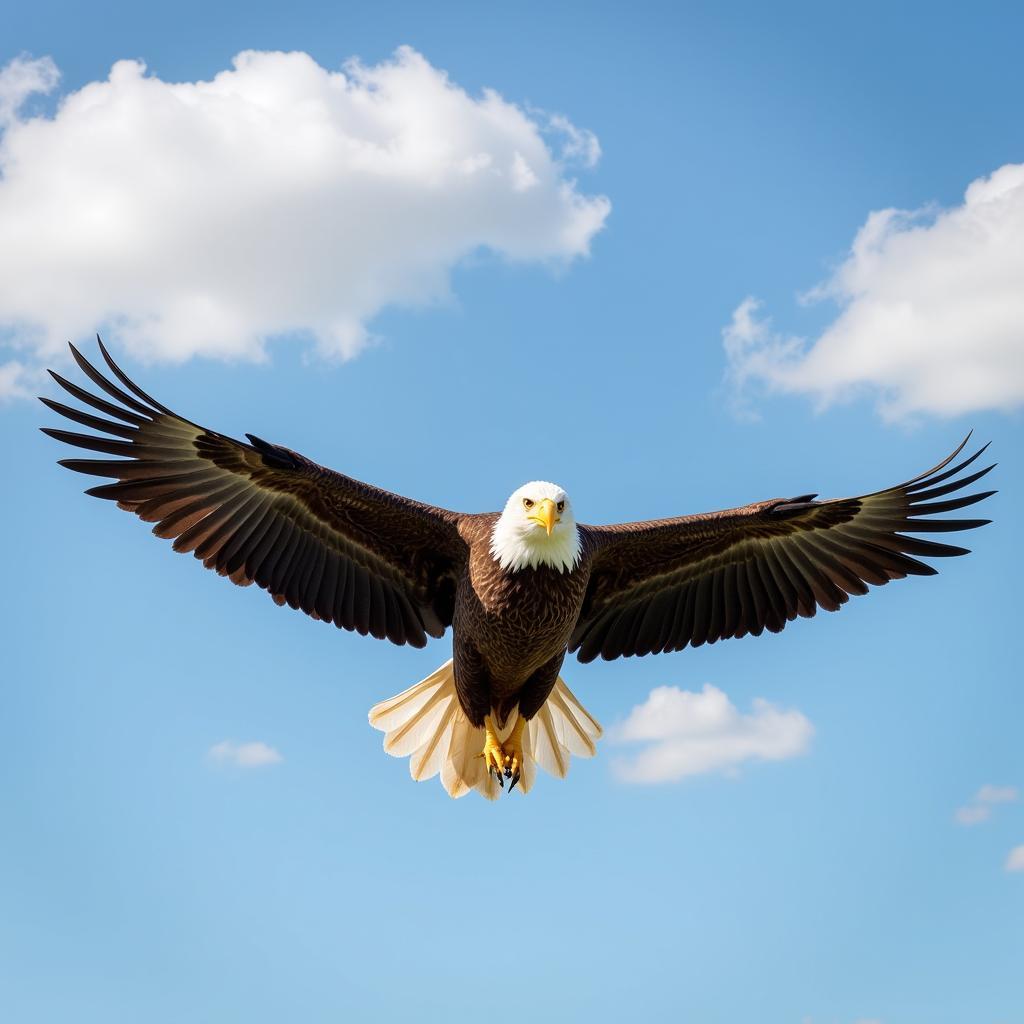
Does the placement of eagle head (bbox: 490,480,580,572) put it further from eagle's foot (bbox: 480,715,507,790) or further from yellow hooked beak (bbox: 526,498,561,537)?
eagle's foot (bbox: 480,715,507,790)

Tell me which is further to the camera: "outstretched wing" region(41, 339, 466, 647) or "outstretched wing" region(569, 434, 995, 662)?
"outstretched wing" region(569, 434, 995, 662)

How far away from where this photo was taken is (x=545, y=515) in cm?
693

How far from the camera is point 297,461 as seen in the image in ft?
24.4

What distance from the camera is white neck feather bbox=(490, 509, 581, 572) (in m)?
7.09

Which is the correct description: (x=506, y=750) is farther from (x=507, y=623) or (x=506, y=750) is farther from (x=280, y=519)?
(x=280, y=519)

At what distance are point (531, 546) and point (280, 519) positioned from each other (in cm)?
148

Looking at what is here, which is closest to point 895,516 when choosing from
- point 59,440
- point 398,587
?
point 398,587

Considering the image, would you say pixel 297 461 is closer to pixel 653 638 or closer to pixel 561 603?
pixel 561 603

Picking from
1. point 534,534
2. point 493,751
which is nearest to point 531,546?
point 534,534

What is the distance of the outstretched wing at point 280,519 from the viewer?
7414 millimetres

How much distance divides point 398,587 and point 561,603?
3.86 feet

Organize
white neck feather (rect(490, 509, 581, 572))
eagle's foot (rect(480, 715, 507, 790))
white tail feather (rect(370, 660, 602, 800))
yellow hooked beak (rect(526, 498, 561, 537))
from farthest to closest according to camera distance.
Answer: white tail feather (rect(370, 660, 602, 800)) < eagle's foot (rect(480, 715, 507, 790)) < white neck feather (rect(490, 509, 581, 572)) < yellow hooked beak (rect(526, 498, 561, 537))

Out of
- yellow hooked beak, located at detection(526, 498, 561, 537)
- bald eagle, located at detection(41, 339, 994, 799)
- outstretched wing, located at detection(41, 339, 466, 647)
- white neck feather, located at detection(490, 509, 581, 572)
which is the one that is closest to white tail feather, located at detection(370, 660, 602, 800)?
bald eagle, located at detection(41, 339, 994, 799)

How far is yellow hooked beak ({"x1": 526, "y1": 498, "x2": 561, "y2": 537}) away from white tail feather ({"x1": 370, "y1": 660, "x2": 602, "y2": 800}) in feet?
5.91
